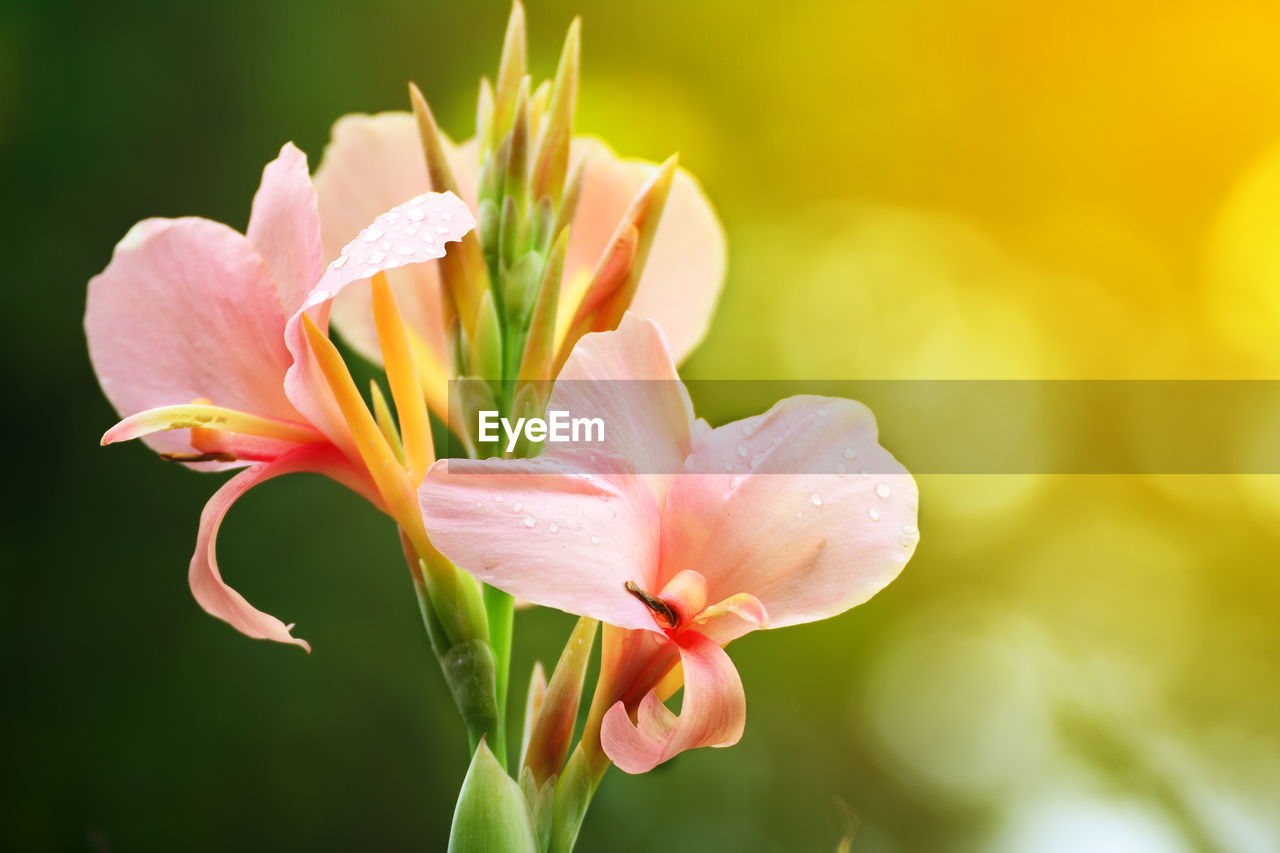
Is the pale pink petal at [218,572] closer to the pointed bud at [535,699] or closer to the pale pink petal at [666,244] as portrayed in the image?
the pointed bud at [535,699]

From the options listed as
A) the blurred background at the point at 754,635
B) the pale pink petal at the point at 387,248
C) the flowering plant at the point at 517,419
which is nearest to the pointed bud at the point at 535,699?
the flowering plant at the point at 517,419

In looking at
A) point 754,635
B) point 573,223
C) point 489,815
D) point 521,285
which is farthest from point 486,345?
point 754,635

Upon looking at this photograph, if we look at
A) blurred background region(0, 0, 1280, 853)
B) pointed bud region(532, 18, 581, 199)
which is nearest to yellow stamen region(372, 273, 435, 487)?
pointed bud region(532, 18, 581, 199)

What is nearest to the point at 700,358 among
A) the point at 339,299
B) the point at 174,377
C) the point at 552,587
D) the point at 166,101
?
the point at 166,101

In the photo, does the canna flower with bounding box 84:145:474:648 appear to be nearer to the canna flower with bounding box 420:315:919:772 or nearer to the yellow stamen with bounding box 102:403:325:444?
the yellow stamen with bounding box 102:403:325:444

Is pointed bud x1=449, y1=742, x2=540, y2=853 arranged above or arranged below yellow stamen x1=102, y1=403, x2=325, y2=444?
below
